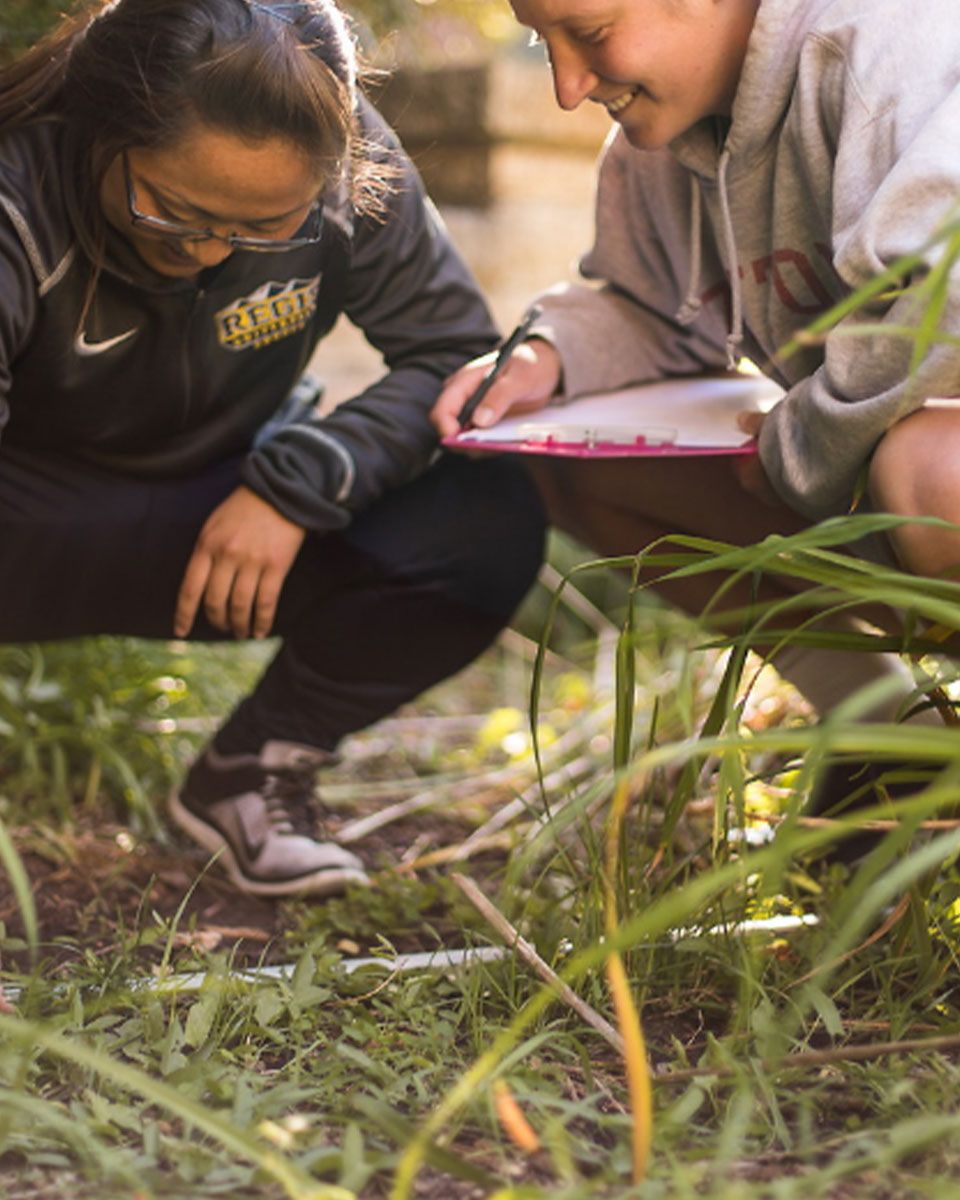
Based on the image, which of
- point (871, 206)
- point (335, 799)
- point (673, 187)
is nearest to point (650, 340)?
point (673, 187)

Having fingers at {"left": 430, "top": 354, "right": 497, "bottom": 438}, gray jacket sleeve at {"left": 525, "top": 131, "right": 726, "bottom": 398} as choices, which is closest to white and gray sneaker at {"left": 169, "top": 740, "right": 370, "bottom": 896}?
fingers at {"left": 430, "top": 354, "right": 497, "bottom": 438}

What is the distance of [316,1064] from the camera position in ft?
3.94

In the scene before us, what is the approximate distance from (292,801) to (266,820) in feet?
0.27

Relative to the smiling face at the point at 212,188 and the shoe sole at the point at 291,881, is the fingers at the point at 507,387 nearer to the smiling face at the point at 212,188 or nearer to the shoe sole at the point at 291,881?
the smiling face at the point at 212,188

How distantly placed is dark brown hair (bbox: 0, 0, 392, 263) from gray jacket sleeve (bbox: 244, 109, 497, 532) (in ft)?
0.64

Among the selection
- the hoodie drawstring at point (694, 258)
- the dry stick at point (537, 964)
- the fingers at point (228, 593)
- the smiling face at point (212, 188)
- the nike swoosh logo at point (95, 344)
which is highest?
the smiling face at point (212, 188)

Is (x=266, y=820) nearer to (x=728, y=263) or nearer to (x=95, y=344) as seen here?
(x=95, y=344)

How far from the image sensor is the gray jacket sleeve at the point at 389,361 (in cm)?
174

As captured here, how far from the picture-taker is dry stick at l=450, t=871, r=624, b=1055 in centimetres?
121

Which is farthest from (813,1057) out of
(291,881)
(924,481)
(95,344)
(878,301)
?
(95,344)

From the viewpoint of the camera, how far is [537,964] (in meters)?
1.28

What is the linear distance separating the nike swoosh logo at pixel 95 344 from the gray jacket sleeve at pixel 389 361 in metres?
0.20

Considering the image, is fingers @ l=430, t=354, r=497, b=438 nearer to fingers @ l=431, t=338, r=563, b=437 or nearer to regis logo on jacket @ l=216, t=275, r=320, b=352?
fingers @ l=431, t=338, r=563, b=437

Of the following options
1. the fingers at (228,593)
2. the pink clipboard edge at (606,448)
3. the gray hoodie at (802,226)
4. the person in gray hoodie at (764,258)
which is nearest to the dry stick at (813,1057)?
the person in gray hoodie at (764,258)
